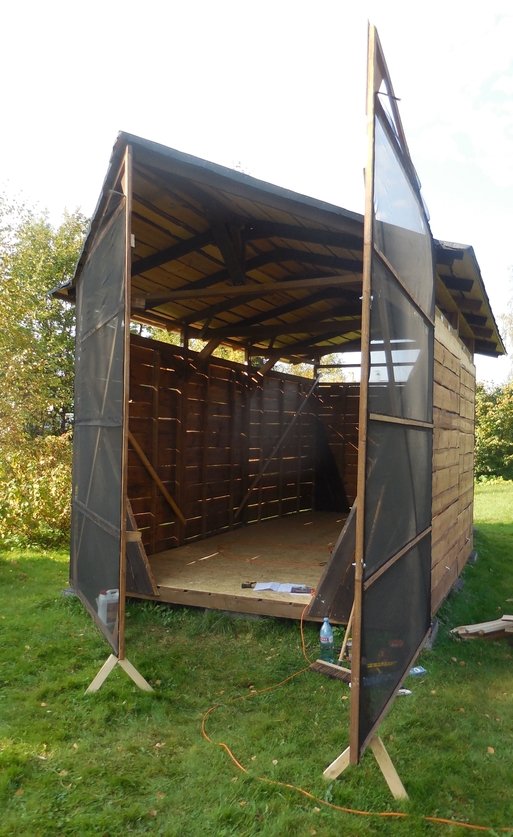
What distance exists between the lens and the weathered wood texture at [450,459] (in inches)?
183

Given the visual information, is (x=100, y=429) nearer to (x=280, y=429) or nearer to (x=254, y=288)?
(x=254, y=288)

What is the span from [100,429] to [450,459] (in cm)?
334

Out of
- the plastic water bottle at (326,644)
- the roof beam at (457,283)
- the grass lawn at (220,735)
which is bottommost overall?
the grass lawn at (220,735)

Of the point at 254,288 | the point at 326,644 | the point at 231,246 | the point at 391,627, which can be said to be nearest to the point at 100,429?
the point at 254,288

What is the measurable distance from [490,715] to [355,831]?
4.91 feet

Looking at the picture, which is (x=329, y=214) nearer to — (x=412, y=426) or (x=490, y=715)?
(x=412, y=426)

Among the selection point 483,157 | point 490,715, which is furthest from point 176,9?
point 483,157

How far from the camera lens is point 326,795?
2.50 meters

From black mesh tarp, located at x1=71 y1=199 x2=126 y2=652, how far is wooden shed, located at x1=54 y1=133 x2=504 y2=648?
27 mm

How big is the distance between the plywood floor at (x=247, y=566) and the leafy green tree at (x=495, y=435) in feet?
40.6

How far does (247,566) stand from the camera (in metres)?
5.63

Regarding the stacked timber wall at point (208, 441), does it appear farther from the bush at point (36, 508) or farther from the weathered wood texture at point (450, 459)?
the weathered wood texture at point (450, 459)

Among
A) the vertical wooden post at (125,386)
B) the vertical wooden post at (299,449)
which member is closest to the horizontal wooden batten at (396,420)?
the vertical wooden post at (125,386)

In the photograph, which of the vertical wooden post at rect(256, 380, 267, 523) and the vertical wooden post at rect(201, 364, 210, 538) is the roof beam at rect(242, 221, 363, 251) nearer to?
the vertical wooden post at rect(201, 364, 210, 538)
